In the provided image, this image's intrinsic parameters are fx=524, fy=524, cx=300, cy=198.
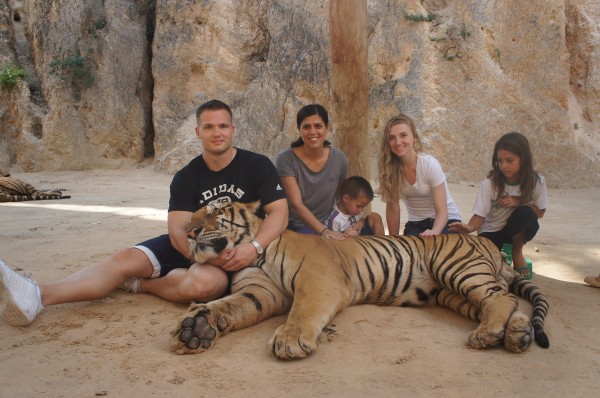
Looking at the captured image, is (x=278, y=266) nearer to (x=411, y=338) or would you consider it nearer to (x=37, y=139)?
(x=411, y=338)

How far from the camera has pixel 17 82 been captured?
14695 mm

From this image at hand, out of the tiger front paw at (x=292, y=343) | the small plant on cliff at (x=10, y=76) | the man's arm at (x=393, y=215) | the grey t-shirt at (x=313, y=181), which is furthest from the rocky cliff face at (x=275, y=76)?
the tiger front paw at (x=292, y=343)

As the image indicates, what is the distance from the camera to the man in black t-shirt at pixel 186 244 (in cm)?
322

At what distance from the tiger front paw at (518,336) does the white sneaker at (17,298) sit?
258cm

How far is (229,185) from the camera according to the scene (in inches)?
137

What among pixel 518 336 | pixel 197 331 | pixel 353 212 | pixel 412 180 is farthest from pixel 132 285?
pixel 518 336

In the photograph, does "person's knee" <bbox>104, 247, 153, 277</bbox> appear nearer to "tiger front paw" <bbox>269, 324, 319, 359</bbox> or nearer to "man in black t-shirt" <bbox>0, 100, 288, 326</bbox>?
"man in black t-shirt" <bbox>0, 100, 288, 326</bbox>

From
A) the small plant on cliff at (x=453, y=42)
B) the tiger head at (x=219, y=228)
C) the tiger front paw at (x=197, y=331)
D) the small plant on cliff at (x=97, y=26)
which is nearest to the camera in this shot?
the tiger front paw at (x=197, y=331)

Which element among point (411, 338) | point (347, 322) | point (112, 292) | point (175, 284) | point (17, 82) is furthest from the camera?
point (17, 82)

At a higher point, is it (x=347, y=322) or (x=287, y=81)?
(x=287, y=81)

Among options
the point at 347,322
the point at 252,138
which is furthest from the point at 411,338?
the point at 252,138

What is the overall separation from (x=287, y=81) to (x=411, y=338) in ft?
37.0

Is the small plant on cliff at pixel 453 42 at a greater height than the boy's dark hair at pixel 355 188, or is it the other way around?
the small plant on cliff at pixel 453 42

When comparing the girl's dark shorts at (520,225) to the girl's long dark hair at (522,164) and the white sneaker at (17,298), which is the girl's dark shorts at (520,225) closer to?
the girl's long dark hair at (522,164)
